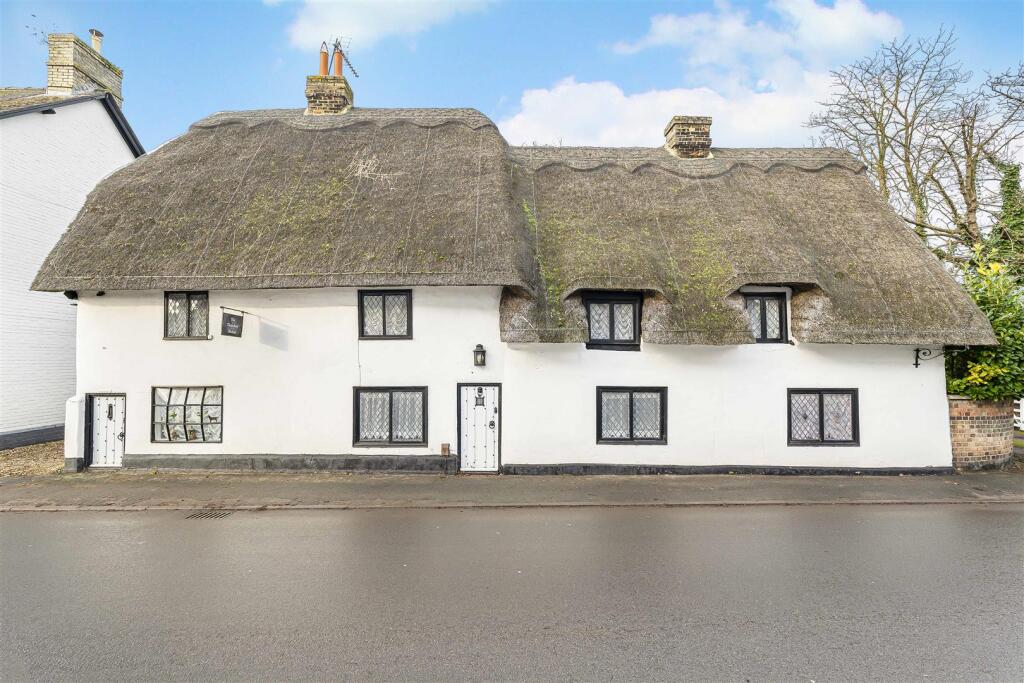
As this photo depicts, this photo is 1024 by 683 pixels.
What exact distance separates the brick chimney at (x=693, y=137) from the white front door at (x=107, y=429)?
16053 millimetres

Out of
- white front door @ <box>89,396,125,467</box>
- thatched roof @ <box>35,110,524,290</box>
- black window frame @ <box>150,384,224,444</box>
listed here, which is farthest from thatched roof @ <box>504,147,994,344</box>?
white front door @ <box>89,396,125,467</box>

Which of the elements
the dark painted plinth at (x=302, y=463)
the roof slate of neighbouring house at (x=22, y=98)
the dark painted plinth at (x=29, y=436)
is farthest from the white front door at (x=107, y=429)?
the roof slate of neighbouring house at (x=22, y=98)

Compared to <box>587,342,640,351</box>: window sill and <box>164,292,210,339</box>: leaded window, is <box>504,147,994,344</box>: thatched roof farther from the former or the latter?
<box>164,292,210,339</box>: leaded window

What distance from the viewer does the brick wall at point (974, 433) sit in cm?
1229

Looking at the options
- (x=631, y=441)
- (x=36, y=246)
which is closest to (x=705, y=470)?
(x=631, y=441)

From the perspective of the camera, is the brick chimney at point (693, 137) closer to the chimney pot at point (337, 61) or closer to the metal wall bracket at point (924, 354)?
the metal wall bracket at point (924, 354)

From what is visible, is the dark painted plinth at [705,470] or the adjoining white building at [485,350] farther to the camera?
the dark painted plinth at [705,470]

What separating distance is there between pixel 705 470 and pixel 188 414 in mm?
11565

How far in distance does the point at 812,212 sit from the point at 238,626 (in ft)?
49.0

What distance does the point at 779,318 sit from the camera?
40.5 feet

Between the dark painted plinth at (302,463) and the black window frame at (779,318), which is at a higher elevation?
the black window frame at (779,318)

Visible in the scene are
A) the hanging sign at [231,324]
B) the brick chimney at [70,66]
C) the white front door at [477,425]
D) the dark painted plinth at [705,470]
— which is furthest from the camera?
the brick chimney at [70,66]

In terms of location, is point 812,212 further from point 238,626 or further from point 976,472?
point 238,626

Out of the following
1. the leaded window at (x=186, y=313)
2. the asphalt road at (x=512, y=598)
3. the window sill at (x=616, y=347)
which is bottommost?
the asphalt road at (x=512, y=598)
